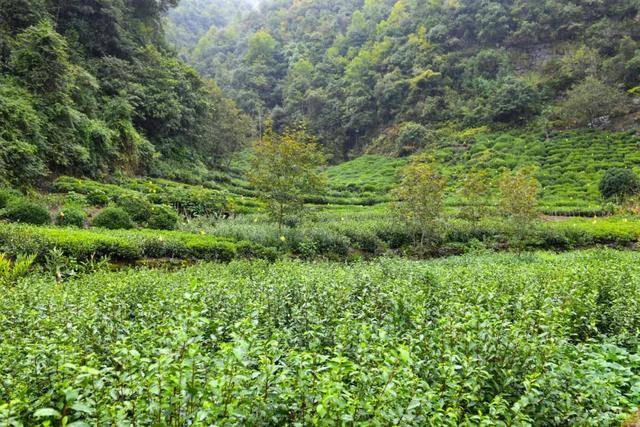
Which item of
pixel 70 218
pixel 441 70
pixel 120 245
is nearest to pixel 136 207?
pixel 70 218

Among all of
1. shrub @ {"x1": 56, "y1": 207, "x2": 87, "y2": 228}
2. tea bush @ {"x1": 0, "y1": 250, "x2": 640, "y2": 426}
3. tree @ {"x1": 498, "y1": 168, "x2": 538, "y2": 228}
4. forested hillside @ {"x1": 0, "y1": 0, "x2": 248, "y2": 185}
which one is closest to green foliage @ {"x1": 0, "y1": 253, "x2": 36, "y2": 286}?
tea bush @ {"x1": 0, "y1": 250, "x2": 640, "y2": 426}

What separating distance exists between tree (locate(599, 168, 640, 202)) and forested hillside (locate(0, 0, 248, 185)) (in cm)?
2891

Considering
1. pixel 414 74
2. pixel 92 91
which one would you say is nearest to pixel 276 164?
pixel 92 91

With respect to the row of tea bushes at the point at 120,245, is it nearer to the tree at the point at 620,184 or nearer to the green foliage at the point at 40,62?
the green foliage at the point at 40,62

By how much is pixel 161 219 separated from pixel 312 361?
1475 cm

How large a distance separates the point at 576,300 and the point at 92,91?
27.4m

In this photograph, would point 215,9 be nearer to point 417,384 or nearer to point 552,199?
point 552,199

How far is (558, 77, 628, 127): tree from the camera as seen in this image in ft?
106

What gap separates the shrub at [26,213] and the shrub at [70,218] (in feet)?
1.76

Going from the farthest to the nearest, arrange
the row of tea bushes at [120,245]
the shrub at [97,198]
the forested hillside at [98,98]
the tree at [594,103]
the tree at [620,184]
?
the tree at [594,103], the tree at [620,184], the forested hillside at [98,98], the shrub at [97,198], the row of tea bushes at [120,245]

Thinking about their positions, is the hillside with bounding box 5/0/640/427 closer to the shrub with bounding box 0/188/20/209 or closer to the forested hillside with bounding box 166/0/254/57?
the shrub with bounding box 0/188/20/209

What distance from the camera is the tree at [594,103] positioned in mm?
32312

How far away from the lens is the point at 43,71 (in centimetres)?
1825

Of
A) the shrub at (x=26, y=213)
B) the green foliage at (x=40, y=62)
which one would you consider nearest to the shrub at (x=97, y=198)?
the shrub at (x=26, y=213)
